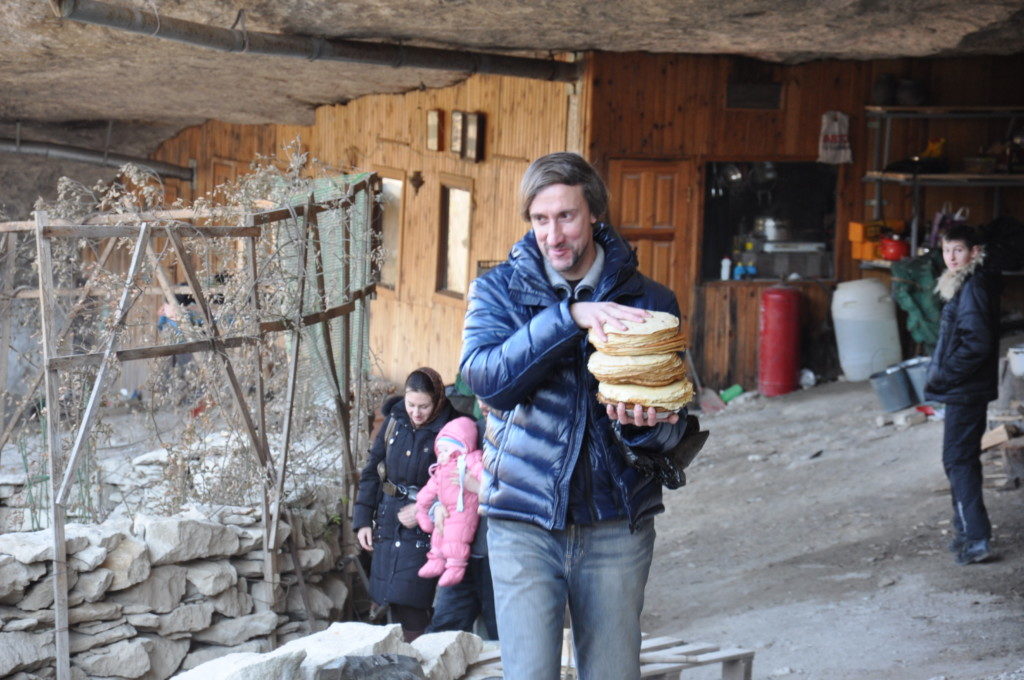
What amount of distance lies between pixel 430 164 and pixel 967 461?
741 cm

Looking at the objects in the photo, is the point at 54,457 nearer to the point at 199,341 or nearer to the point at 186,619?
the point at 199,341

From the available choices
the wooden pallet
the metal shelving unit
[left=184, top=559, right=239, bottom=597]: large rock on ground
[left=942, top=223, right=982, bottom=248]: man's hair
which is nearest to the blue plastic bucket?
the metal shelving unit

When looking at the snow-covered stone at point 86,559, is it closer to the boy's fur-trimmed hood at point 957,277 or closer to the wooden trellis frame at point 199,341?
the wooden trellis frame at point 199,341

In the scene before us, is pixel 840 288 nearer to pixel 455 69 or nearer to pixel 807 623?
pixel 455 69

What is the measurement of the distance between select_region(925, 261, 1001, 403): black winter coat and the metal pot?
203 inches

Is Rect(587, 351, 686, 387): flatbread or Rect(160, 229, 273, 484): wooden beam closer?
Rect(587, 351, 686, 387): flatbread

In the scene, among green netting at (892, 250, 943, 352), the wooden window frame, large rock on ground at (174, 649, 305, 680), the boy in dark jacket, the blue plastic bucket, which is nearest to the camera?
large rock on ground at (174, 649, 305, 680)

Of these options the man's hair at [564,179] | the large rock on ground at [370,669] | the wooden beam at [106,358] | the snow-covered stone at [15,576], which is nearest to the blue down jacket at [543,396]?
the man's hair at [564,179]

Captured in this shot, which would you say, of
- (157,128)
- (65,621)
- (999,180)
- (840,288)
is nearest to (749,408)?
(840,288)

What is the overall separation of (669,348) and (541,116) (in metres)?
8.19

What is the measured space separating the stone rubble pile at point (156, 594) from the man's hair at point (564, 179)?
360 cm

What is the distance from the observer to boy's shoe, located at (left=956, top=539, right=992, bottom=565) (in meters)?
6.45

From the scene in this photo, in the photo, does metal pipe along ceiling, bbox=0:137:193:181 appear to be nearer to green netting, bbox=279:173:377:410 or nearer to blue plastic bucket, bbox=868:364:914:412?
green netting, bbox=279:173:377:410

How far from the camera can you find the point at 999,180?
10.8 metres
